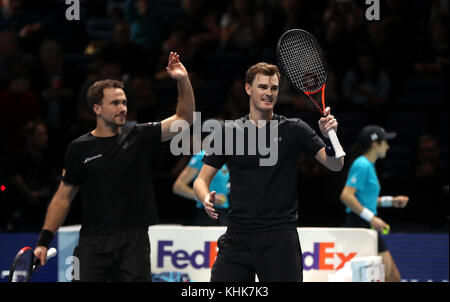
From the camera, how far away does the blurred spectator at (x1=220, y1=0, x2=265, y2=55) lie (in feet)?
38.8

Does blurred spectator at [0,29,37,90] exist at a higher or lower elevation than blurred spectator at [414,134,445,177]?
higher

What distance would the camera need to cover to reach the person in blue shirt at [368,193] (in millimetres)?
7727

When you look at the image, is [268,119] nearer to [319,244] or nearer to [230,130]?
[230,130]

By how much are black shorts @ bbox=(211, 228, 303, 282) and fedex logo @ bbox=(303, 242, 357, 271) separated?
231 cm

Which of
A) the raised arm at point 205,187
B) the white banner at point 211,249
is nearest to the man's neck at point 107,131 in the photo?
the raised arm at point 205,187

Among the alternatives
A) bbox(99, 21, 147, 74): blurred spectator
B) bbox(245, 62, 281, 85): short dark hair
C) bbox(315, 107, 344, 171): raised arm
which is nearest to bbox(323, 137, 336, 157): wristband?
bbox(315, 107, 344, 171): raised arm

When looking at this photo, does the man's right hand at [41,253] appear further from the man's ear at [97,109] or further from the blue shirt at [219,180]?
the blue shirt at [219,180]

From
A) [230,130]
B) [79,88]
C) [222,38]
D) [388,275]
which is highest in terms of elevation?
[222,38]

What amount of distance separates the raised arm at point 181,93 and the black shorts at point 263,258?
896mm

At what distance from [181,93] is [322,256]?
253 cm

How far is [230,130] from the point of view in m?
5.41

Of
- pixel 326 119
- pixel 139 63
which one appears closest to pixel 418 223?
pixel 139 63

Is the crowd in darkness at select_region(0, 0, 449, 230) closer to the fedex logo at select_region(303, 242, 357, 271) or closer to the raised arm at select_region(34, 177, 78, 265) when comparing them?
the fedex logo at select_region(303, 242, 357, 271)

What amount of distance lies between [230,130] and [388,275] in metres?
3.11
